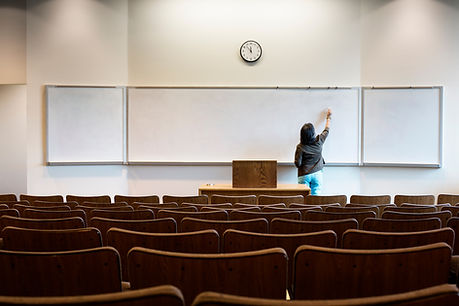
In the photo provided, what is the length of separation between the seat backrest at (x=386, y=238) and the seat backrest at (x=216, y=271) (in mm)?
660

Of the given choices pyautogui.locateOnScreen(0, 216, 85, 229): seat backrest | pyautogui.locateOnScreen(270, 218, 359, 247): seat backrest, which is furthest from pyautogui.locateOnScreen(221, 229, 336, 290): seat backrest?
pyautogui.locateOnScreen(0, 216, 85, 229): seat backrest

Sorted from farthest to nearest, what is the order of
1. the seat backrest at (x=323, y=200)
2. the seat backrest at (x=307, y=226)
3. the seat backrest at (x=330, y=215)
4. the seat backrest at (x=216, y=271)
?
the seat backrest at (x=323, y=200) → the seat backrest at (x=330, y=215) → the seat backrest at (x=307, y=226) → the seat backrest at (x=216, y=271)

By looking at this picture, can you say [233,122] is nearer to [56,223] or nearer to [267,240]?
[56,223]

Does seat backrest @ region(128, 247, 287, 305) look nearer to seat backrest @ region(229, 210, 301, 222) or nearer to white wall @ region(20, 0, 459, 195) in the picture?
seat backrest @ region(229, 210, 301, 222)

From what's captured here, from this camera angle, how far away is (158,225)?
232 cm

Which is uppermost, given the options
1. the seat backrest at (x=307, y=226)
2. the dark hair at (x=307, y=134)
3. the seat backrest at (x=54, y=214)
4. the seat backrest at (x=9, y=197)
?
the dark hair at (x=307, y=134)

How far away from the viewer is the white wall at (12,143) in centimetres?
750

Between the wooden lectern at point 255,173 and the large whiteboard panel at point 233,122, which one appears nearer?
the wooden lectern at point 255,173

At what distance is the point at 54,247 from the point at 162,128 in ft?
15.8

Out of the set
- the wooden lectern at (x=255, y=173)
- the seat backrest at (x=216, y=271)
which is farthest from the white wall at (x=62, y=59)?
the seat backrest at (x=216, y=271)

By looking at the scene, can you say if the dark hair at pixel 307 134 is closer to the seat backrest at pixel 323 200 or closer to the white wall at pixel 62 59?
the seat backrest at pixel 323 200

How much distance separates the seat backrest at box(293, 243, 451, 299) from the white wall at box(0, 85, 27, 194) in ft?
25.9

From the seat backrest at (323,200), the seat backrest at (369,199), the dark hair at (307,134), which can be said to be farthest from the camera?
the dark hair at (307,134)

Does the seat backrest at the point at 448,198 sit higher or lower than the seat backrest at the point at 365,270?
lower
